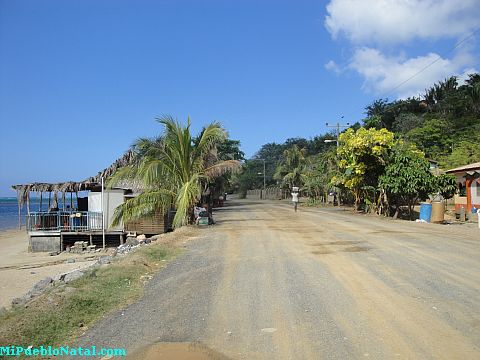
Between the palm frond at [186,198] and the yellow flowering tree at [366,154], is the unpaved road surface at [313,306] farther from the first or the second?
the yellow flowering tree at [366,154]

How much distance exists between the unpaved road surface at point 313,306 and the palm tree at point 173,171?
7.35 m

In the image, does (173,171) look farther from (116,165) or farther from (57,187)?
(57,187)

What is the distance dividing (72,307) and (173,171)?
12857 millimetres

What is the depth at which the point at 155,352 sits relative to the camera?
4.92 metres

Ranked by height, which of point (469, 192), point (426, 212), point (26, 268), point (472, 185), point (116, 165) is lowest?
point (26, 268)

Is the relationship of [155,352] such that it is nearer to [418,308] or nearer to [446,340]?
[446,340]

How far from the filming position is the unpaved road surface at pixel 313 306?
5.00 meters

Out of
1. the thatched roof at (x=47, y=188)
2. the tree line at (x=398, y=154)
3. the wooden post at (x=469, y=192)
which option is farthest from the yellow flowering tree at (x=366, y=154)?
the thatched roof at (x=47, y=188)

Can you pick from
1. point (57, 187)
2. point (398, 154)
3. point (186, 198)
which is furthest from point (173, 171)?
point (398, 154)

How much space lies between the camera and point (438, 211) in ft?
68.1

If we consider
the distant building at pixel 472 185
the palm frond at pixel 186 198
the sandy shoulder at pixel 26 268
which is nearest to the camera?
the sandy shoulder at pixel 26 268

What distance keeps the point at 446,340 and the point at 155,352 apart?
3.31 meters

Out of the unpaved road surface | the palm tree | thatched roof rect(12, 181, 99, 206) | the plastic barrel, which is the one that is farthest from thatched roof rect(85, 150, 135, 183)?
the plastic barrel


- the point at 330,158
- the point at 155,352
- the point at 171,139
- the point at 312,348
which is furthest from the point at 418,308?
the point at 330,158
